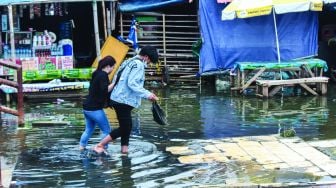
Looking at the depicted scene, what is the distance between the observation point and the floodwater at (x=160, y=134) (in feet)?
25.9

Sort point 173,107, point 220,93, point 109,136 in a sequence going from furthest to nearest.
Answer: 1. point 220,93
2. point 173,107
3. point 109,136

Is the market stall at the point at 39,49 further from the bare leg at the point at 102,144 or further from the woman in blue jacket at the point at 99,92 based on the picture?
the bare leg at the point at 102,144

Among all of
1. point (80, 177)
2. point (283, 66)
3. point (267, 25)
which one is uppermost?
point (267, 25)

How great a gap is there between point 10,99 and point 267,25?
24.5 ft

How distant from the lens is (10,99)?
15.8 meters

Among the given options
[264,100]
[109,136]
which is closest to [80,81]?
[264,100]

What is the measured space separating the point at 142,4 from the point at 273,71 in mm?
4581

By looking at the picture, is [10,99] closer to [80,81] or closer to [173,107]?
[80,81]

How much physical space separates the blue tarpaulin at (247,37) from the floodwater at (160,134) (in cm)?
117

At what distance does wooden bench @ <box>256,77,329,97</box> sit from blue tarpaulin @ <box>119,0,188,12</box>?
4.17m

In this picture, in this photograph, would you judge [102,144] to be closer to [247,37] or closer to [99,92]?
[99,92]

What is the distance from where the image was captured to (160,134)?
11039mm

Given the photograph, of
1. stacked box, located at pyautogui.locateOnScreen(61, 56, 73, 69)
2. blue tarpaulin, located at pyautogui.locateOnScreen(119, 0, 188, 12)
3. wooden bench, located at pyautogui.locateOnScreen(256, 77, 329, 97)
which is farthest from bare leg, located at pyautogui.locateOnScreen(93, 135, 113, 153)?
blue tarpaulin, located at pyautogui.locateOnScreen(119, 0, 188, 12)

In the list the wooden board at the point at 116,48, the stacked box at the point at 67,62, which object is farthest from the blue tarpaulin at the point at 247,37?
the stacked box at the point at 67,62
